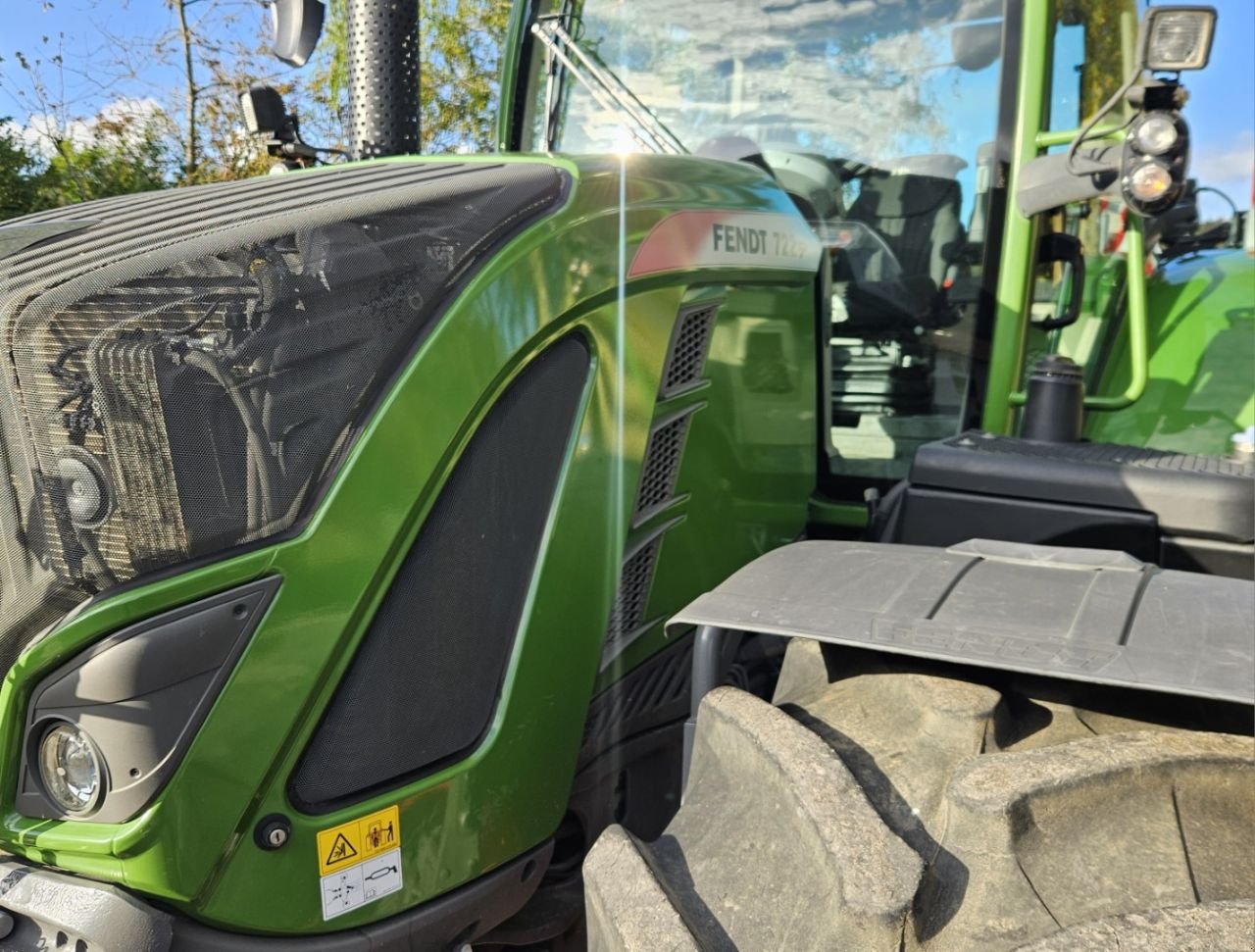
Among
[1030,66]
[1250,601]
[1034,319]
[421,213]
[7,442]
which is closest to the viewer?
[7,442]

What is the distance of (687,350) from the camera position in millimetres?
1886

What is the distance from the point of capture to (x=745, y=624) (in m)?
1.43

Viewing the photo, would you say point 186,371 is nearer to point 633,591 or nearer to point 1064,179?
point 633,591

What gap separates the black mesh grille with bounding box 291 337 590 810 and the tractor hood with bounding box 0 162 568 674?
0.60 ft

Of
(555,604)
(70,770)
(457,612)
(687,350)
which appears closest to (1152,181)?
(687,350)

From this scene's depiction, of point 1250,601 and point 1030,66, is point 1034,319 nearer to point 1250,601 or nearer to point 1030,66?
point 1030,66

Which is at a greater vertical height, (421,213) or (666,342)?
(421,213)

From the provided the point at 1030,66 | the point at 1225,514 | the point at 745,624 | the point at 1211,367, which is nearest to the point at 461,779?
the point at 745,624

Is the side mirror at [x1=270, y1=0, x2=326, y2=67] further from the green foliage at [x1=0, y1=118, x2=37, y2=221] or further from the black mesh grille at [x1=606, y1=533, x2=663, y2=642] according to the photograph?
the green foliage at [x1=0, y1=118, x2=37, y2=221]

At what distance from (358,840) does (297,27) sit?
5.02ft

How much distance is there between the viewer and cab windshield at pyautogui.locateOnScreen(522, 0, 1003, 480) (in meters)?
2.53

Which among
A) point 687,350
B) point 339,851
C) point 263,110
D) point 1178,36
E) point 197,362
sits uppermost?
point 1178,36

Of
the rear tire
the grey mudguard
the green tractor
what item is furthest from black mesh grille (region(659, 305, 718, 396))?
the rear tire

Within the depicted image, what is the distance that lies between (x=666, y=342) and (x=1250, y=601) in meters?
0.89
